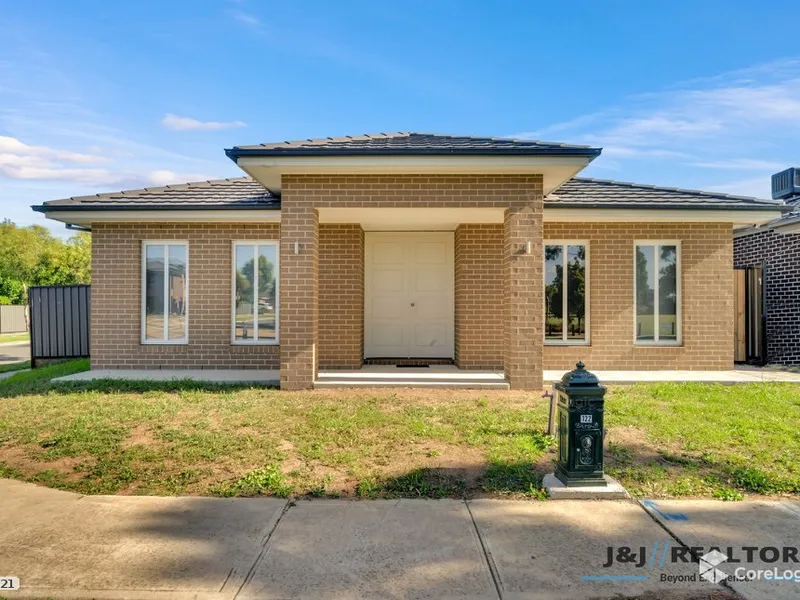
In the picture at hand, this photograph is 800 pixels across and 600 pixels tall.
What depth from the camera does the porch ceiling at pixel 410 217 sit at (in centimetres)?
907

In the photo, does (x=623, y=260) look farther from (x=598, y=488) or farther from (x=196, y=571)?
(x=196, y=571)

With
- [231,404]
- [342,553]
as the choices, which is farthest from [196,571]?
[231,404]

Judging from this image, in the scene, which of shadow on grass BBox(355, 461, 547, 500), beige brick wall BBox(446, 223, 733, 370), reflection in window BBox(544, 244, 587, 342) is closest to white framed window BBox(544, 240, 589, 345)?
reflection in window BBox(544, 244, 587, 342)

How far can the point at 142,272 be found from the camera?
1101 cm

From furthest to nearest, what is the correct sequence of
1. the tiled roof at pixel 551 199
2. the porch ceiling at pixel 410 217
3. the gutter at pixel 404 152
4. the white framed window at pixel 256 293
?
the white framed window at pixel 256 293 → the tiled roof at pixel 551 199 → the porch ceiling at pixel 410 217 → the gutter at pixel 404 152

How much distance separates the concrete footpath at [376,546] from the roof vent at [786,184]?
1571cm

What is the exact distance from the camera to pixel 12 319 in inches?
1280

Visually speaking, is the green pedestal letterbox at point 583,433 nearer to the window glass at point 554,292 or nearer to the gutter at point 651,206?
the gutter at point 651,206

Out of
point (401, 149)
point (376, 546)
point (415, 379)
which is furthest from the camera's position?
point (415, 379)

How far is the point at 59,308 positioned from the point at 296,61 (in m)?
9.23

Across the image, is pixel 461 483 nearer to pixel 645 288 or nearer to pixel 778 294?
pixel 645 288

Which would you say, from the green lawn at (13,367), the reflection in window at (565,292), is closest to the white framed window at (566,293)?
the reflection in window at (565,292)

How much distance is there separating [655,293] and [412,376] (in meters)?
5.81

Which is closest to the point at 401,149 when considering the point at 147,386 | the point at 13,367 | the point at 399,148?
the point at 399,148
